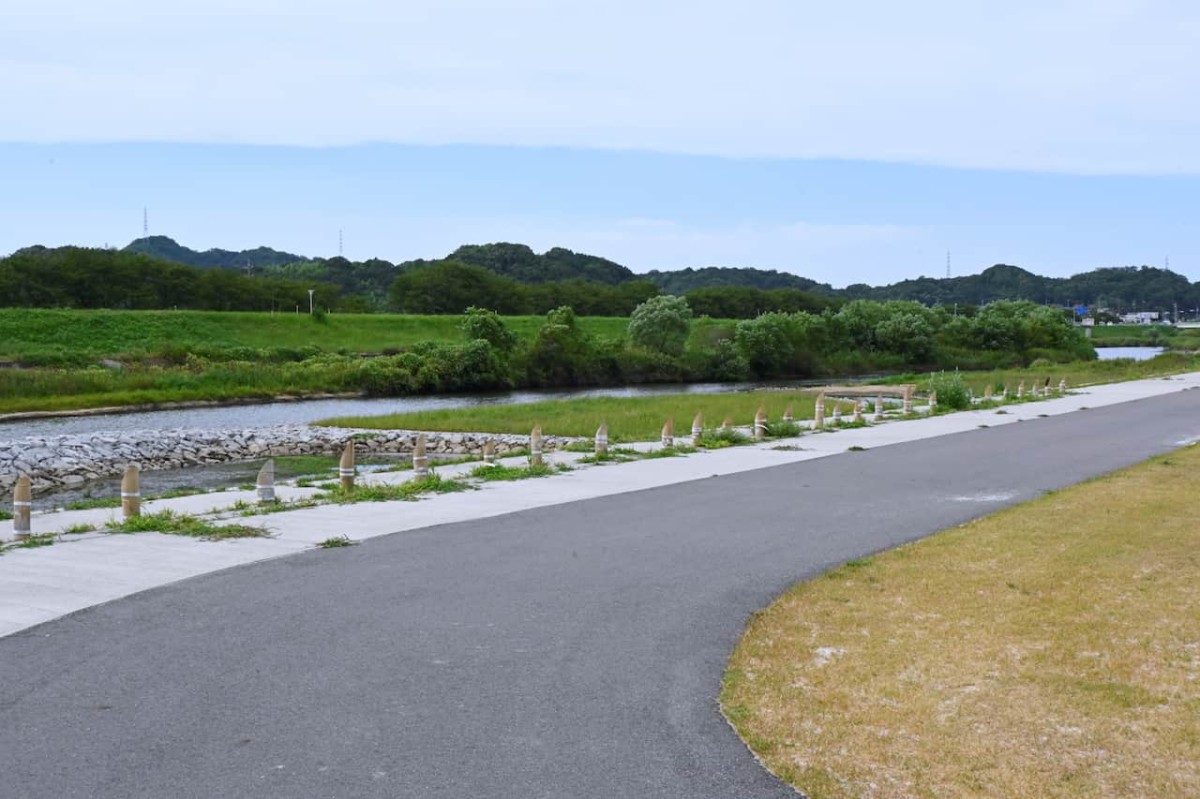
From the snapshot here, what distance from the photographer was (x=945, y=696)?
6.76 metres

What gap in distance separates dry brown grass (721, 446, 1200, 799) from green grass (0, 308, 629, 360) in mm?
58886

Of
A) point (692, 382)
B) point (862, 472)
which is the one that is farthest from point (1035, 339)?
point (862, 472)

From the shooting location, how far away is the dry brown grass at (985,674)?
5637 millimetres

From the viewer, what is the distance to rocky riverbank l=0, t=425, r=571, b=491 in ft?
92.4

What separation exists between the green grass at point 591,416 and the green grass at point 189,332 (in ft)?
102

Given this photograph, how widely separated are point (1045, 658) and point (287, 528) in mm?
8801

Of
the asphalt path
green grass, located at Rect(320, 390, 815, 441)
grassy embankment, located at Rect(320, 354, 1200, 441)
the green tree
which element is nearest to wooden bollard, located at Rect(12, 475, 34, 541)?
the asphalt path

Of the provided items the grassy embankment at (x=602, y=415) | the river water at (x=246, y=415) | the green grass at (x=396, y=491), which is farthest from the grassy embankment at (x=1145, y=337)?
the green grass at (x=396, y=491)

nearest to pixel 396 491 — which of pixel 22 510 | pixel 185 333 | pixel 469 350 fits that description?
pixel 22 510

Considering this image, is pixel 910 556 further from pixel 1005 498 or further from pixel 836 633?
pixel 1005 498

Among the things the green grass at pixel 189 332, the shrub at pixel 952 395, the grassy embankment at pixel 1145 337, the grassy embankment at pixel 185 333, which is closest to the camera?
the shrub at pixel 952 395

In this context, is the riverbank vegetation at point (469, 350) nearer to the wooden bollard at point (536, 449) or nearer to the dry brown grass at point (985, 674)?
the wooden bollard at point (536, 449)

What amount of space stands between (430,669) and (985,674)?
3.51 meters

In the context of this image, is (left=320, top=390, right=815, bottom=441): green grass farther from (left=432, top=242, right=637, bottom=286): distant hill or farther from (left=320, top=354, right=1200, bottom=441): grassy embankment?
(left=432, top=242, right=637, bottom=286): distant hill
